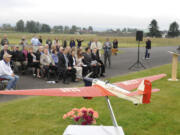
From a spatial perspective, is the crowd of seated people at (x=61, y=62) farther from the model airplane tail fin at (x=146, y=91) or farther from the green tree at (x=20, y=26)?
the green tree at (x=20, y=26)

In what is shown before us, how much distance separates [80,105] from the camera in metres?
7.09

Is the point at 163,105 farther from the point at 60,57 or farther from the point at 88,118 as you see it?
the point at 60,57

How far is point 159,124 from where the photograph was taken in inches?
233

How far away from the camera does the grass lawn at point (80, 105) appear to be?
5.49 metres

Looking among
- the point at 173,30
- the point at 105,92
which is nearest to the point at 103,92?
the point at 105,92

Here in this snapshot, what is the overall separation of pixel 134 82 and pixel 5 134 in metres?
3.23

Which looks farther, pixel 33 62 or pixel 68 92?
pixel 33 62

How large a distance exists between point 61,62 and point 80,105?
3.41 meters

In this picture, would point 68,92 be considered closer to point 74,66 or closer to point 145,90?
point 145,90

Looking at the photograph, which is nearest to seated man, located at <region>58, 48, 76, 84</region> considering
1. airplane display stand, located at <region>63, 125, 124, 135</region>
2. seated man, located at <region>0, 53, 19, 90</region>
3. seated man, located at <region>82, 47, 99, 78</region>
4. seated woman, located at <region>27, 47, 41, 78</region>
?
seated man, located at <region>82, 47, 99, 78</region>

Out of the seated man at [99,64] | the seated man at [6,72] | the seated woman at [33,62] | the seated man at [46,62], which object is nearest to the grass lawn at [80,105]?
the seated man at [6,72]

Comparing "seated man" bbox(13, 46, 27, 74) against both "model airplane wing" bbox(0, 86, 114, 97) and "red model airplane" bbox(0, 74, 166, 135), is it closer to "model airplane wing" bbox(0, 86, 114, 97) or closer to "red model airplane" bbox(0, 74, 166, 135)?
"red model airplane" bbox(0, 74, 166, 135)

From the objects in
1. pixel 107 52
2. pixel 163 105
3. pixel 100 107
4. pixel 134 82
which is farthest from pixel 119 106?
pixel 107 52

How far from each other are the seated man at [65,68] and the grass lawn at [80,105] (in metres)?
2.33
